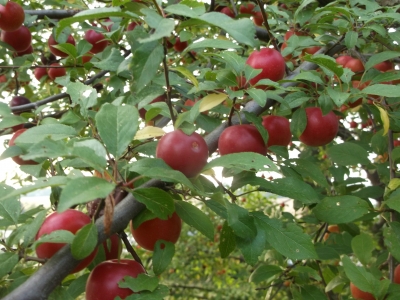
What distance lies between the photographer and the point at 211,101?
2.74ft

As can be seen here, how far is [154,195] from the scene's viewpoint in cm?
68

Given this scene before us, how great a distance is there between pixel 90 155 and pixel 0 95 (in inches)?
72.2

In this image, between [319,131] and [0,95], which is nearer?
[319,131]

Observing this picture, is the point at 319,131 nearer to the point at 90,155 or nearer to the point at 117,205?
the point at 117,205

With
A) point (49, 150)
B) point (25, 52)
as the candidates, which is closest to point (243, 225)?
point (49, 150)

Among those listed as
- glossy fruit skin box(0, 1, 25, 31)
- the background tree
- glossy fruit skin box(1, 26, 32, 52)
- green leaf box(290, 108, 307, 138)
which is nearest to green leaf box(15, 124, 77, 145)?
the background tree

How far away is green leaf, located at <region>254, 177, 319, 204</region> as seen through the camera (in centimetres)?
85

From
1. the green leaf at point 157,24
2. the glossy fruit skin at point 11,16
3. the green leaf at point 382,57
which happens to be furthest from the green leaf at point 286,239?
the glossy fruit skin at point 11,16

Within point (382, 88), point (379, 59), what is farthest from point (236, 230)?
point (379, 59)

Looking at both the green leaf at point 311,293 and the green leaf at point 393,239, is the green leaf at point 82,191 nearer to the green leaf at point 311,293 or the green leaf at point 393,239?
the green leaf at point 393,239

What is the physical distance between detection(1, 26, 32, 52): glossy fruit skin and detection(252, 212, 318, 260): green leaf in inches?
53.6

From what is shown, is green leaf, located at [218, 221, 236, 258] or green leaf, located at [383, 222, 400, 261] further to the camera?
green leaf, located at [383, 222, 400, 261]

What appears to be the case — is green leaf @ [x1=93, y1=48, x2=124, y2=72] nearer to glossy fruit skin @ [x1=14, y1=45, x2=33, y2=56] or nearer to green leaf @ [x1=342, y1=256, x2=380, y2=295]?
green leaf @ [x1=342, y1=256, x2=380, y2=295]

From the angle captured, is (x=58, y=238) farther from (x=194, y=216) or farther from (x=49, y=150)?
(x=194, y=216)
